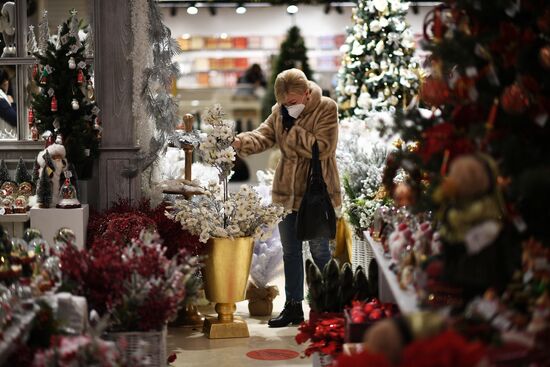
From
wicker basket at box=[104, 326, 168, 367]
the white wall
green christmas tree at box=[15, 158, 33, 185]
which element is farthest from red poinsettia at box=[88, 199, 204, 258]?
the white wall

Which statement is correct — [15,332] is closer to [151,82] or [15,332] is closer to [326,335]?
[326,335]

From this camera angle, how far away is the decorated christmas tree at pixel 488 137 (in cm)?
287

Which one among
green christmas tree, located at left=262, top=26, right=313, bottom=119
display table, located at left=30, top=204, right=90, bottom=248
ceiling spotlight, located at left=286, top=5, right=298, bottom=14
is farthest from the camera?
ceiling spotlight, located at left=286, top=5, right=298, bottom=14

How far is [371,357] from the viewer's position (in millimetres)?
2479

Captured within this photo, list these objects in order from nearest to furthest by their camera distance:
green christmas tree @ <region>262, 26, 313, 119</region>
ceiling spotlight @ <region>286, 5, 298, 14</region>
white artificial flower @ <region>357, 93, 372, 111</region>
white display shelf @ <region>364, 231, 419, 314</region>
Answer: white display shelf @ <region>364, 231, 419, 314</region>
white artificial flower @ <region>357, 93, 372, 111</region>
green christmas tree @ <region>262, 26, 313, 119</region>
ceiling spotlight @ <region>286, 5, 298, 14</region>

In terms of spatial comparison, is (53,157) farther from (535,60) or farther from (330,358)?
(535,60)

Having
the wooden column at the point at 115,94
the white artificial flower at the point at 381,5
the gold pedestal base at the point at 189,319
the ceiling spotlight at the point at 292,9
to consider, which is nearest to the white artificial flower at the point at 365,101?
the white artificial flower at the point at 381,5

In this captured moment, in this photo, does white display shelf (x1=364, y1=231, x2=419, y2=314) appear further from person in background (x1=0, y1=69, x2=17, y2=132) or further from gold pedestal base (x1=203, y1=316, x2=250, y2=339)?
person in background (x1=0, y1=69, x2=17, y2=132)

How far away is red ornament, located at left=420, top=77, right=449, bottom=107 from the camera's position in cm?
349

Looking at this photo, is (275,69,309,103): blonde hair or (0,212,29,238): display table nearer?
(0,212,29,238): display table

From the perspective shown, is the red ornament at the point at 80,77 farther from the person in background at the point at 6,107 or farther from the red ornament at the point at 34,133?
the person in background at the point at 6,107

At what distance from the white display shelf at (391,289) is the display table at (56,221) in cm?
182

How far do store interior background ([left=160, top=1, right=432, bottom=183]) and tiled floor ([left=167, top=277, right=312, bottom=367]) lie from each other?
24.2 ft

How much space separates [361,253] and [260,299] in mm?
940
